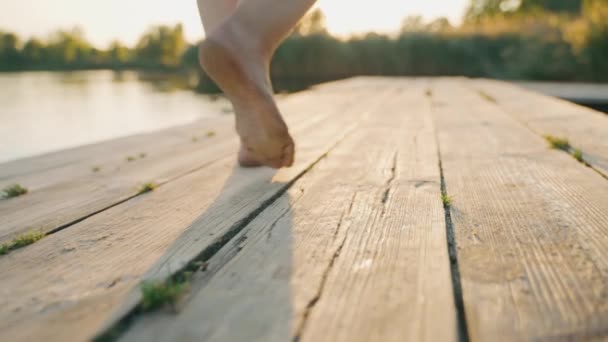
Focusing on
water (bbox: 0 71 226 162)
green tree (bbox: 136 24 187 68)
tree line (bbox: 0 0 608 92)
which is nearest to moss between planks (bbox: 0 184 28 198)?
water (bbox: 0 71 226 162)

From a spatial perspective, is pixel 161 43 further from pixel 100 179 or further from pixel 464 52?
pixel 100 179

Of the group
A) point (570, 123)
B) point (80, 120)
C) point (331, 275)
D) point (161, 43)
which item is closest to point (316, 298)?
point (331, 275)

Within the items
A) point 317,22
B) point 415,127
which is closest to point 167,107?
point 415,127

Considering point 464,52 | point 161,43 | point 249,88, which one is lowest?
point 249,88

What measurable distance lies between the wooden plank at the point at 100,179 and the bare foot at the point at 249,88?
269mm

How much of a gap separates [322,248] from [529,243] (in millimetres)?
308

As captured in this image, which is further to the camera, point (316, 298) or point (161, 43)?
point (161, 43)

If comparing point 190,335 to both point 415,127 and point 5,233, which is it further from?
point 415,127

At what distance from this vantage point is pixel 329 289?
0.61 meters

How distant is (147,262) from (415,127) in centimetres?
150

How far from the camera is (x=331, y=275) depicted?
25.3 inches

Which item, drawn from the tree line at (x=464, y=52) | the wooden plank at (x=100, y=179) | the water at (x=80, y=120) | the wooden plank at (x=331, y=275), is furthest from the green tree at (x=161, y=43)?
the wooden plank at (x=331, y=275)

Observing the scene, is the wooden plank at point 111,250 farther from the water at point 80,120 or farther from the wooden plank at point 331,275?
the water at point 80,120

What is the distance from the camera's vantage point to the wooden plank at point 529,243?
0.53 m
